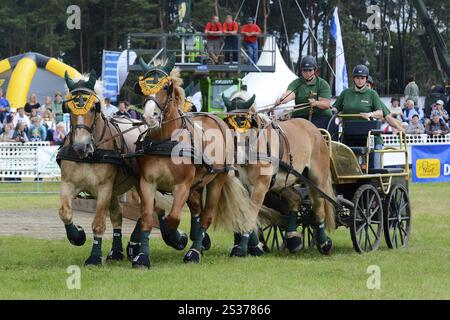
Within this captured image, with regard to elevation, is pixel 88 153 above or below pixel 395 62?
below

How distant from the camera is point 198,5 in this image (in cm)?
4359

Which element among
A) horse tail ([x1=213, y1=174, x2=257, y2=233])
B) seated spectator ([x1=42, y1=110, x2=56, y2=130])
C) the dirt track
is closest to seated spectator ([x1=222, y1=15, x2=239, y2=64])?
seated spectator ([x1=42, y1=110, x2=56, y2=130])

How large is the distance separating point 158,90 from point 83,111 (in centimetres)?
78

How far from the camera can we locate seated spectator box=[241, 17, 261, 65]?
2745 cm

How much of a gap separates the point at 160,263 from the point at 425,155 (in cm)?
1370

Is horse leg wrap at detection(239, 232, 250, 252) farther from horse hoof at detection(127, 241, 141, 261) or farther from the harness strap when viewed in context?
horse hoof at detection(127, 241, 141, 261)

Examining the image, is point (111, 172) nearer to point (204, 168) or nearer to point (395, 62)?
point (204, 168)

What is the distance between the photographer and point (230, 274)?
9.03 m

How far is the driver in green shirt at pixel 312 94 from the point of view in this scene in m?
11.7

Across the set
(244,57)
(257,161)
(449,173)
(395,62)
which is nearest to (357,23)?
(395,62)

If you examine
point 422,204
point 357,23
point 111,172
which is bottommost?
point 422,204

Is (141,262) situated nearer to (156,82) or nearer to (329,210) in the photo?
(156,82)

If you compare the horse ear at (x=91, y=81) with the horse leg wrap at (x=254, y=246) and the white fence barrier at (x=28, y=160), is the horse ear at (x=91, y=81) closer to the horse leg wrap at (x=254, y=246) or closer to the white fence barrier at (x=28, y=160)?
the horse leg wrap at (x=254, y=246)

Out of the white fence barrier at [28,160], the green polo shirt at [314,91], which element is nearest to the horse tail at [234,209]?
the green polo shirt at [314,91]
